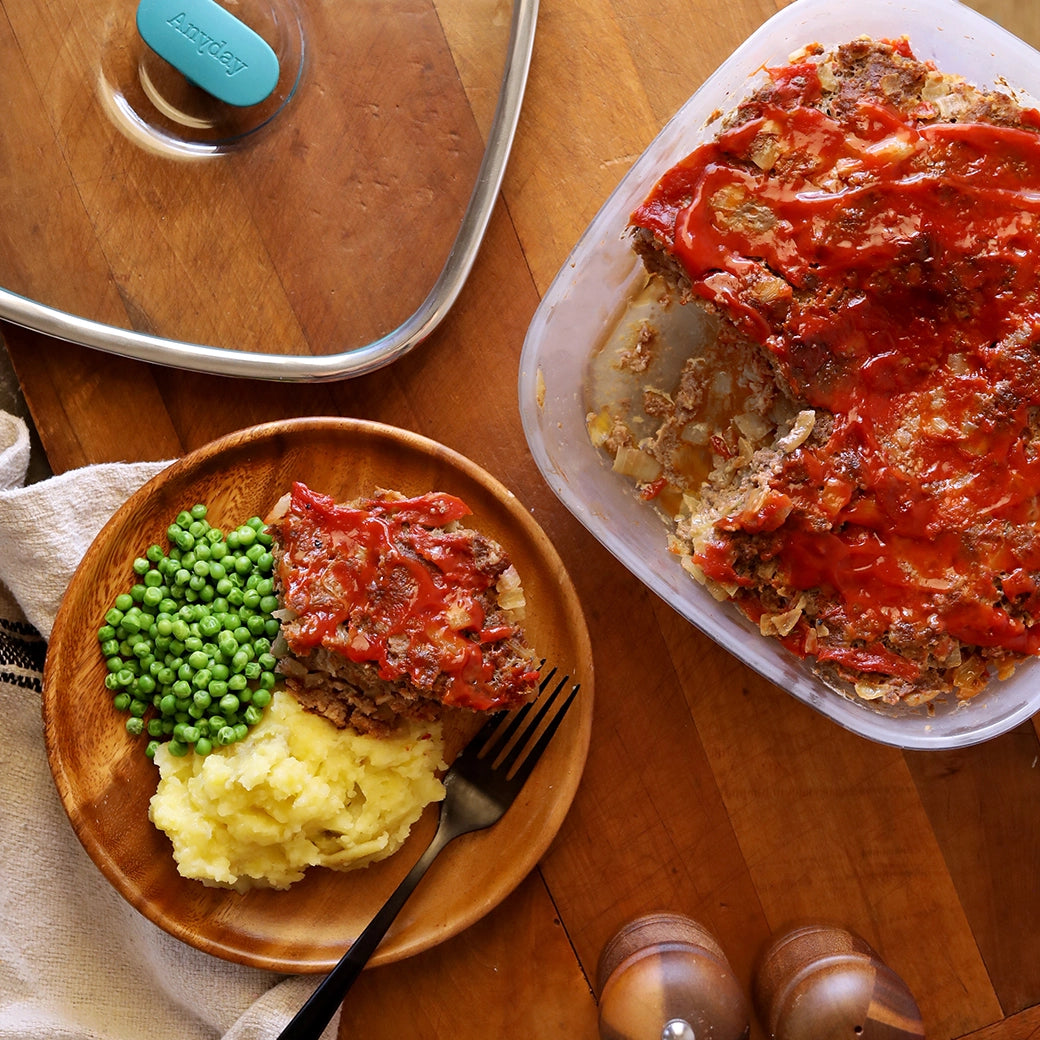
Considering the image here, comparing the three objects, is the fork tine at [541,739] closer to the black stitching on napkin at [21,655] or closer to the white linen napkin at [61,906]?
the white linen napkin at [61,906]

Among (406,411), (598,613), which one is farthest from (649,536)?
(406,411)

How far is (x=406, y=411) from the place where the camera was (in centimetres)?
334

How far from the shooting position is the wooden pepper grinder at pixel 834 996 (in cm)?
309

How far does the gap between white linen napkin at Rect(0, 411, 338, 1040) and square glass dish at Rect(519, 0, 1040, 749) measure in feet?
4.57

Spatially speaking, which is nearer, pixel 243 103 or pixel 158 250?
pixel 243 103

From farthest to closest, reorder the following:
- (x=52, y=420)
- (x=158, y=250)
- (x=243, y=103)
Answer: (x=52, y=420)
(x=158, y=250)
(x=243, y=103)

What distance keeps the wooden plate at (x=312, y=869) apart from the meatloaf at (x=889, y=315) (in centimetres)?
86

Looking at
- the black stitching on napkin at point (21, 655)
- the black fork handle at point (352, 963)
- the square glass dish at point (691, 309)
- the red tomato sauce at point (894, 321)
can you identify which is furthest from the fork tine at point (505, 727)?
the black stitching on napkin at point (21, 655)

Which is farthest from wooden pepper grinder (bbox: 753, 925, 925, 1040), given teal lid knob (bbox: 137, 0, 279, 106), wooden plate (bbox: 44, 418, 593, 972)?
teal lid knob (bbox: 137, 0, 279, 106)

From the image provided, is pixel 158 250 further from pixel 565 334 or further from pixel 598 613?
pixel 598 613

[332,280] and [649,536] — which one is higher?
[332,280]

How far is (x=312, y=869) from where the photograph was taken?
319cm

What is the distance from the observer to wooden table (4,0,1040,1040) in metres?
3.27

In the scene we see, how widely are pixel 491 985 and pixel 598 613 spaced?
1.37 m
